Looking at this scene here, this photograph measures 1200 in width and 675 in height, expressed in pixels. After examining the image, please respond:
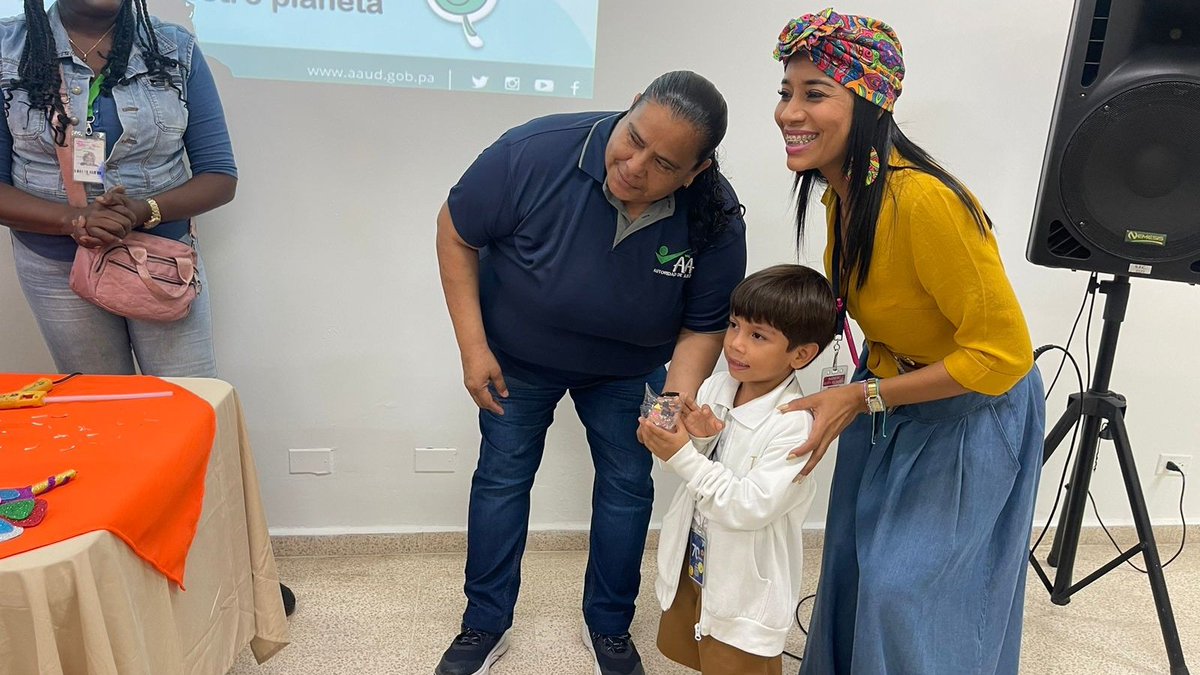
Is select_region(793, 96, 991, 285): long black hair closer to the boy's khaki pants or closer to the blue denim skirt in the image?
the blue denim skirt

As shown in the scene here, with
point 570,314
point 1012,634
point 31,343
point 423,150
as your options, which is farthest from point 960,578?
point 31,343

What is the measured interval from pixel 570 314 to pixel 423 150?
79 centimetres

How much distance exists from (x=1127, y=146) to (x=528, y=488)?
1411 millimetres

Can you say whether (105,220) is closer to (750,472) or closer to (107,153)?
(107,153)

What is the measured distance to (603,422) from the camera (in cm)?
169

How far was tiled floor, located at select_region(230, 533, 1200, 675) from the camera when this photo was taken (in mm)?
1815

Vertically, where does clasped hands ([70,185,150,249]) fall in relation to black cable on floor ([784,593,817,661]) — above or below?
above

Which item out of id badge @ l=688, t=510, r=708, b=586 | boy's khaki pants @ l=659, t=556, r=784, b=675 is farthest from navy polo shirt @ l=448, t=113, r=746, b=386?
boy's khaki pants @ l=659, t=556, r=784, b=675

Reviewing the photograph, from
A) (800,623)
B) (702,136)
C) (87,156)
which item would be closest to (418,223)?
(87,156)

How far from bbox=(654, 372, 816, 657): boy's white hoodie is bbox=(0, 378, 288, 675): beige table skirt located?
805 millimetres

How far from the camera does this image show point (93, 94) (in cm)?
152

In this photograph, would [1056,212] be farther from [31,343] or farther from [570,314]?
[31,343]

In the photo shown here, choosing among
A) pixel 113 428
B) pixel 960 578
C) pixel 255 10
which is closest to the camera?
pixel 113 428

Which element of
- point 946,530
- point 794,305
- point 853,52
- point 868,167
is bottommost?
point 946,530
